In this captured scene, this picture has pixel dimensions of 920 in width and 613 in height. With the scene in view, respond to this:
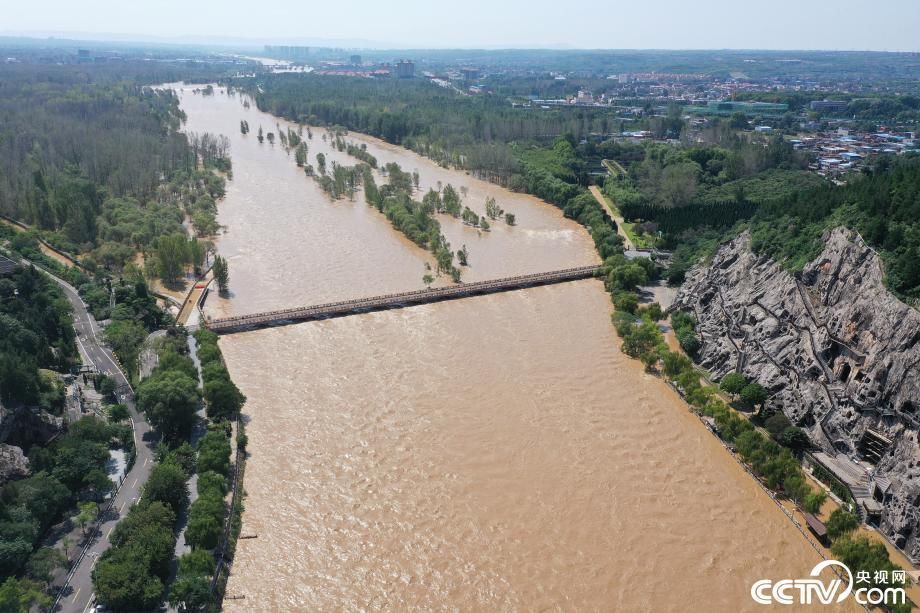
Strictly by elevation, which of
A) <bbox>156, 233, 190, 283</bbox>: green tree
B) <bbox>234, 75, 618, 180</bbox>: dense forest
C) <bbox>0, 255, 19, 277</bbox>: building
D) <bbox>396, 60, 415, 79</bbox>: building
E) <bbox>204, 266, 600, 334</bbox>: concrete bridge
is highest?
<bbox>396, 60, 415, 79</bbox>: building

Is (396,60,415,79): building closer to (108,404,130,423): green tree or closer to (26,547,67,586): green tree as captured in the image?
(108,404,130,423): green tree

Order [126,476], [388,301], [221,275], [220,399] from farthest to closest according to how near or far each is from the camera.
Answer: [221,275] < [388,301] < [220,399] < [126,476]

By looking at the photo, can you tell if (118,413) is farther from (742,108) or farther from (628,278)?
(742,108)

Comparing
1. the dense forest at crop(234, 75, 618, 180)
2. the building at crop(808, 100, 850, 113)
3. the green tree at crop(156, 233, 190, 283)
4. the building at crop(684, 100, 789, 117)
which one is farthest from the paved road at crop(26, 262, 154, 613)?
the building at crop(808, 100, 850, 113)

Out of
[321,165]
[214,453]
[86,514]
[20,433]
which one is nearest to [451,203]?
[321,165]

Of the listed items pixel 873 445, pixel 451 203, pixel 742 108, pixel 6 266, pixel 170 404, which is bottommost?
pixel 873 445

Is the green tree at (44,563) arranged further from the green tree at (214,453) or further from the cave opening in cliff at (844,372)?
the cave opening in cliff at (844,372)

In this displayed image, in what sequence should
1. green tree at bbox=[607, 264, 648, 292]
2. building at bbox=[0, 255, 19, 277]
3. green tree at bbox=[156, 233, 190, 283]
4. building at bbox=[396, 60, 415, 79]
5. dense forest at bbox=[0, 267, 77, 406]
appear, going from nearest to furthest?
1. dense forest at bbox=[0, 267, 77, 406]
2. building at bbox=[0, 255, 19, 277]
3. green tree at bbox=[156, 233, 190, 283]
4. green tree at bbox=[607, 264, 648, 292]
5. building at bbox=[396, 60, 415, 79]

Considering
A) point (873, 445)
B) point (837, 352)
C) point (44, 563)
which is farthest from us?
point (837, 352)
